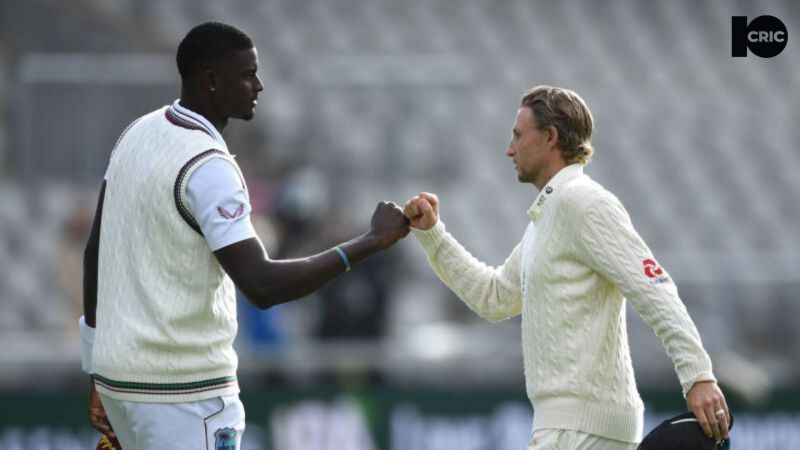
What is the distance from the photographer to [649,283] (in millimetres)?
3842

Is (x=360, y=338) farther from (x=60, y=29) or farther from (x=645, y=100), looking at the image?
(x=645, y=100)

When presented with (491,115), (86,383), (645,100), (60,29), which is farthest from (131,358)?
(645,100)

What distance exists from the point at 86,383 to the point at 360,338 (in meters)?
1.95

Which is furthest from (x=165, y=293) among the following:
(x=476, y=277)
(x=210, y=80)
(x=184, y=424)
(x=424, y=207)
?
(x=476, y=277)

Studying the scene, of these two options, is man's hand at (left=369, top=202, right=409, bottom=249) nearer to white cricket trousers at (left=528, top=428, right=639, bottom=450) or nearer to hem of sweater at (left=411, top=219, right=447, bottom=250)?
hem of sweater at (left=411, top=219, right=447, bottom=250)

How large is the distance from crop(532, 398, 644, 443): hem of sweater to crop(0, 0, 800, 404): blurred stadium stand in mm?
5117

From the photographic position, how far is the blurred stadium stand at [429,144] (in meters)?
9.86

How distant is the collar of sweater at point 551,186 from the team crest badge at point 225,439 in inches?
45.3

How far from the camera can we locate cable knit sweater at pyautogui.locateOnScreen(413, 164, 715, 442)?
385cm

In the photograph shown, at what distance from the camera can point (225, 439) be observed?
3809 mm

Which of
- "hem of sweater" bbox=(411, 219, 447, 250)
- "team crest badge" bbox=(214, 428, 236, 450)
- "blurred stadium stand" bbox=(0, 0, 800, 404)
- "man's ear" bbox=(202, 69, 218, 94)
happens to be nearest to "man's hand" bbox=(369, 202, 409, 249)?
"hem of sweater" bbox=(411, 219, 447, 250)

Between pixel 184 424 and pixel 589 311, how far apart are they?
1.25 m

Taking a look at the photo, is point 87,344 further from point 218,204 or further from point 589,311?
point 589,311

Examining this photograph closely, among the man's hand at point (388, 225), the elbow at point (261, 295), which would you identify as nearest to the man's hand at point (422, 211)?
the man's hand at point (388, 225)
